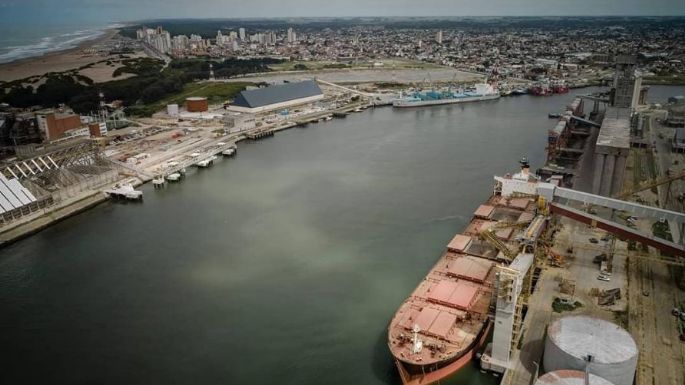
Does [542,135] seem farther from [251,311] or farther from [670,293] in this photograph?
[251,311]

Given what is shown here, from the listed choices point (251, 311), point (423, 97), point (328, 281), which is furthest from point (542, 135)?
point (251, 311)

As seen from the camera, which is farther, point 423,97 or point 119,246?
point 423,97

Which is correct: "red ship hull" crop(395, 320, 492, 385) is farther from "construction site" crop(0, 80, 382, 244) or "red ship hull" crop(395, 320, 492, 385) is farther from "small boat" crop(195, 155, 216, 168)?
"small boat" crop(195, 155, 216, 168)

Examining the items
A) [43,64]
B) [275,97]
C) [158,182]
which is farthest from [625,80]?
[43,64]

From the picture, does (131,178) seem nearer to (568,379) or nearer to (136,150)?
(136,150)

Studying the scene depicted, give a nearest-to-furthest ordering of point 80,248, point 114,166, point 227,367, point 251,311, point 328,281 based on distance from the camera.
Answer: point 227,367, point 251,311, point 328,281, point 80,248, point 114,166

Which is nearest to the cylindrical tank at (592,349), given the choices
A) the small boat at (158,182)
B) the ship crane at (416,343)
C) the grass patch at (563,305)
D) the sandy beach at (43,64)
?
the grass patch at (563,305)

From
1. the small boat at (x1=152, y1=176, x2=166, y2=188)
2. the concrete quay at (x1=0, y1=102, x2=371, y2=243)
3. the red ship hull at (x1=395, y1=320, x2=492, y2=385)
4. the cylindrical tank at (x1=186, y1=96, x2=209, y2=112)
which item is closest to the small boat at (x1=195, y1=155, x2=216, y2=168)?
the concrete quay at (x1=0, y1=102, x2=371, y2=243)
